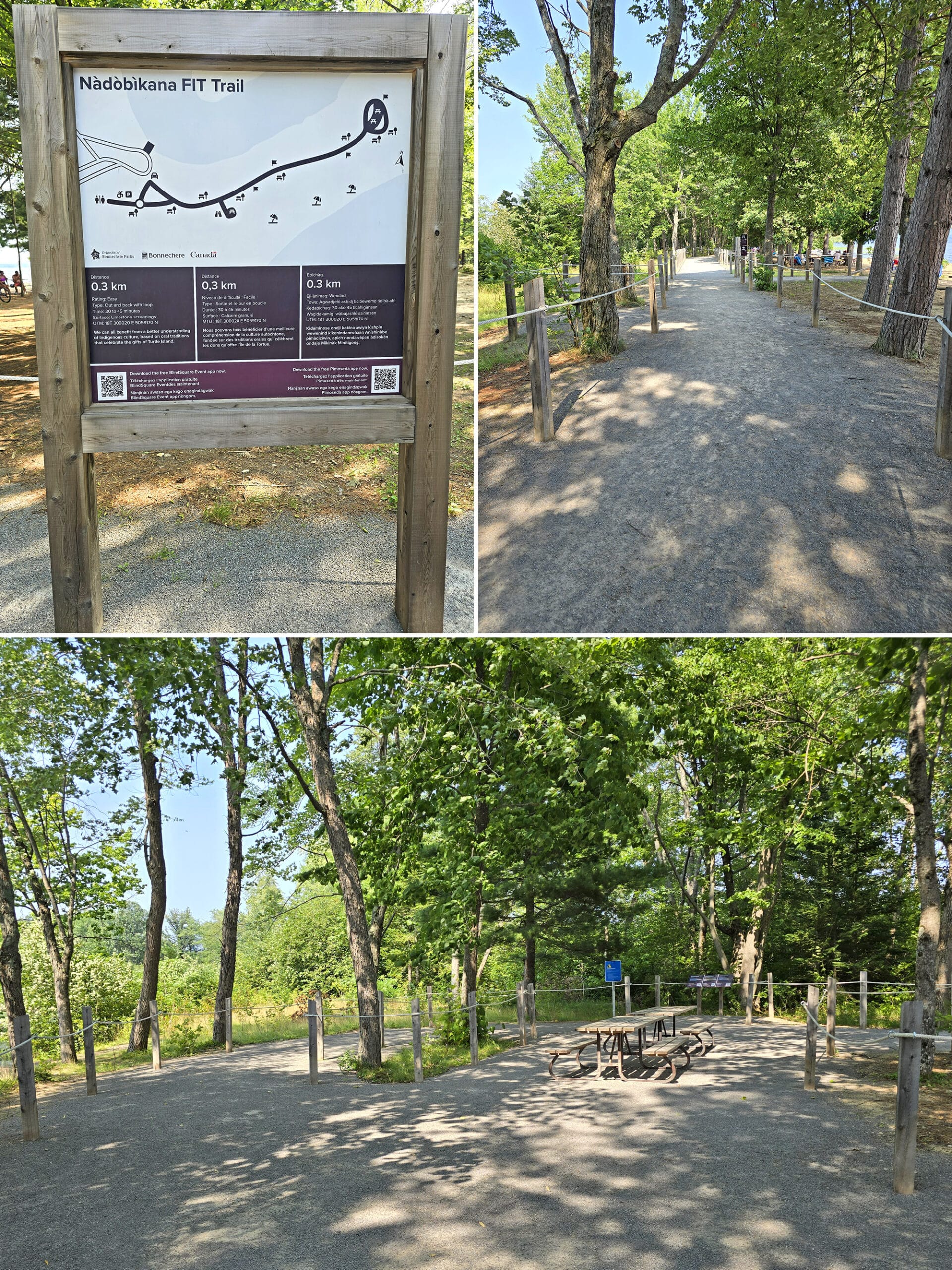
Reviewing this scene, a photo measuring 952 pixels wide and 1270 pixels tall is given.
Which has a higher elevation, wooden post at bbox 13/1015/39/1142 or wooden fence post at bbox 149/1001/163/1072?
wooden post at bbox 13/1015/39/1142

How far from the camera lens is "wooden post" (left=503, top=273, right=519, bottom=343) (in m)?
16.0

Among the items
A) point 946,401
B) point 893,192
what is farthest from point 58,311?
point 893,192

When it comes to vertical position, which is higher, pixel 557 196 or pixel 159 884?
pixel 557 196

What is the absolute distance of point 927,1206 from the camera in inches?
211

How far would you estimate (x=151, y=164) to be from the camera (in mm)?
4574

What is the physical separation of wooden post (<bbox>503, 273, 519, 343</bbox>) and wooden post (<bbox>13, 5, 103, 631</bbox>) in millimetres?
11478

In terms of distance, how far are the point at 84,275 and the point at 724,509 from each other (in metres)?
4.56

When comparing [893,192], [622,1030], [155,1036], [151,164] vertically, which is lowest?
[155,1036]

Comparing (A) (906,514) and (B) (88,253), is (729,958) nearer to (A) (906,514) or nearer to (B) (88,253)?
(A) (906,514)

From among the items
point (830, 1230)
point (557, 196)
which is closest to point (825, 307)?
point (557, 196)

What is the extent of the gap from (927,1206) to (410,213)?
6144 mm

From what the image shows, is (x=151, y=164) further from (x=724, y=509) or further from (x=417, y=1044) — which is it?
Result: (x=417, y=1044)

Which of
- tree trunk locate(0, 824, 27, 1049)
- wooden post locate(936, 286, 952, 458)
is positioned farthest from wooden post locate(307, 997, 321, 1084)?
wooden post locate(936, 286, 952, 458)

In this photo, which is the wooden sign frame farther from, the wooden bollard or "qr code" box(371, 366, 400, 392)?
the wooden bollard
